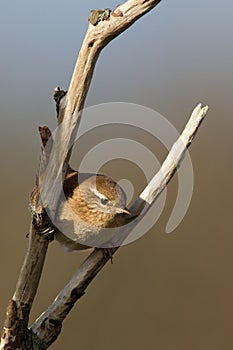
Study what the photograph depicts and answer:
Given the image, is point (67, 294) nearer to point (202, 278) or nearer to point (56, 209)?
point (56, 209)

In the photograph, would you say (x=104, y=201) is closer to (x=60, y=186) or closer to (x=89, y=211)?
(x=89, y=211)

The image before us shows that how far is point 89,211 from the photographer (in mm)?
1684

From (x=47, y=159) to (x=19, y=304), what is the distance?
A: 37cm

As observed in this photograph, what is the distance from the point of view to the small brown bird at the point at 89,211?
1.60m

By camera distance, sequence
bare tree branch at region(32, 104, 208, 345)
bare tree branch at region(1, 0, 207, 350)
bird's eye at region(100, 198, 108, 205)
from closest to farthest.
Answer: bare tree branch at region(1, 0, 207, 350), bare tree branch at region(32, 104, 208, 345), bird's eye at region(100, 198, 108, 205)

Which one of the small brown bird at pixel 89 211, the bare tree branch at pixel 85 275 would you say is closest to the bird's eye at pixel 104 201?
the small brown bird at pixel 89 211

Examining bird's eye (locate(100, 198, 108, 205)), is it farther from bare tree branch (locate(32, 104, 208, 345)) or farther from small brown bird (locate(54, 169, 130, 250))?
bare tree branch (locate(32, 104, 208, 345))

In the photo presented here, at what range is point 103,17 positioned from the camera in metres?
1.21

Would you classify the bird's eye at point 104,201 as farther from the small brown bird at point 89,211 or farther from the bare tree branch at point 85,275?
the bare tree branch at point 85,275

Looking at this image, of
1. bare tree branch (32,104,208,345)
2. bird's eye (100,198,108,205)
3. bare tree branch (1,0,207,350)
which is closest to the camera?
bare tree branch (1,0,207,350)

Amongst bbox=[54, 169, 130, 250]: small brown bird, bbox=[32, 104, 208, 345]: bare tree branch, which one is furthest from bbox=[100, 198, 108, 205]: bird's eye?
bbox=[32, 104, 208, 345]: bare tree branch

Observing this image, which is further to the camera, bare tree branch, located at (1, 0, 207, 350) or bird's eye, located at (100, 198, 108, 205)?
bird's eye, located at (100, 198, 108, 205)

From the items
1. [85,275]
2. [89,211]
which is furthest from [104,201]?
[85,275]

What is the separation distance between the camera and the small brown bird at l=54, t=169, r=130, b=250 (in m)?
1.60
